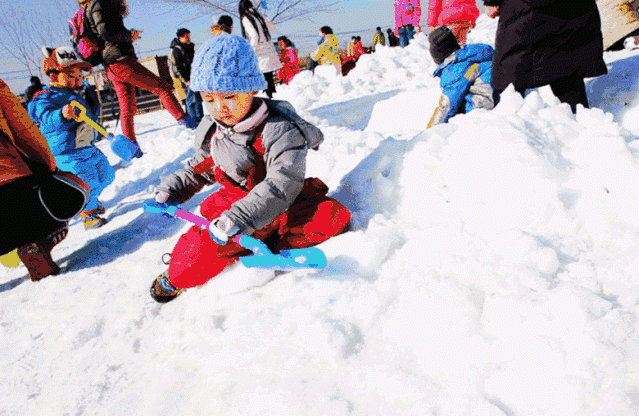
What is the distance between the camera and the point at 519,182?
144 cm

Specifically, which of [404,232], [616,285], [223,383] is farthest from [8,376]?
[616,285]

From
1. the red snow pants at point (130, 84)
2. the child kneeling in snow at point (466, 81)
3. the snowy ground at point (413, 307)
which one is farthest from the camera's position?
the red snow pants at point (130, 84)

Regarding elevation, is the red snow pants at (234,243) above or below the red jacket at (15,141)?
below

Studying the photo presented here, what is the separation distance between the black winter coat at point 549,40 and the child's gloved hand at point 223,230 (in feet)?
6.35

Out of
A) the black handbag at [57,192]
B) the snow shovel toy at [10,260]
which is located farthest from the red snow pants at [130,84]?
the black handbag at [57,192]

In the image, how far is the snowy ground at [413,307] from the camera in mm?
880

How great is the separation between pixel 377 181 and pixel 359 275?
0.64 meters

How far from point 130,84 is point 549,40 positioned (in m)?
3.60

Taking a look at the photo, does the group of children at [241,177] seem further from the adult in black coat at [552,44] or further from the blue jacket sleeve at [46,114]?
the blue jacket sleeve at [46,114]

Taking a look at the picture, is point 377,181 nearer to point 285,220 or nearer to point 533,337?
point 285,220

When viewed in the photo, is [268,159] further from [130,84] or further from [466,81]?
[130,84]

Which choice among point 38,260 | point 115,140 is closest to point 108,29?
point 115,140

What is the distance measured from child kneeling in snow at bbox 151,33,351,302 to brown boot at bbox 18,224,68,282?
2.70 ft

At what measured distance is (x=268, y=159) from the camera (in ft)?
5.01
